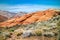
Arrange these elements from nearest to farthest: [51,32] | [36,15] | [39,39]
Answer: [39,39]
[51,32]
[36,15]

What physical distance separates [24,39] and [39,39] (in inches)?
46.3

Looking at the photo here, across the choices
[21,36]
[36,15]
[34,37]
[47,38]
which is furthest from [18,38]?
[36,15]

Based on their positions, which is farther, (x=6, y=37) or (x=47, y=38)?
(x=6, y=37)

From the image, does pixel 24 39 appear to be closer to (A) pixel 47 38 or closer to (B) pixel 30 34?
(B) pixel 30 34

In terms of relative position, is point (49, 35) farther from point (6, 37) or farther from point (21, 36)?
point (6, 37)

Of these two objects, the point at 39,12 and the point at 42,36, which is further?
the point at 39,12

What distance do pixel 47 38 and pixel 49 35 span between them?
0.55m

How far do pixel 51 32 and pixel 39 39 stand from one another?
4.70ft

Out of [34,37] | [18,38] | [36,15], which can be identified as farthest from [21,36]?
[36,15]

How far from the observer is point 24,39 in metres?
14.0

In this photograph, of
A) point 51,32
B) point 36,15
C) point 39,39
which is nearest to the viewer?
Result: point 39,39

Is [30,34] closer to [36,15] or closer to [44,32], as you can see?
[44,32]

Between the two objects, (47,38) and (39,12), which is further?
(39,12)

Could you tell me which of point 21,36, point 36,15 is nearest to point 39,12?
point 36,15
